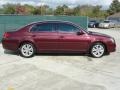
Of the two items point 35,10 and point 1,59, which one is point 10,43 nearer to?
point 1,59

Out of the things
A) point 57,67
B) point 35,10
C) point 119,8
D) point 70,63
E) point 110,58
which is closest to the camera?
point 57,67

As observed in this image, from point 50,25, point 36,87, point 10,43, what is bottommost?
point 36,87

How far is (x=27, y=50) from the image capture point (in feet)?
38.5

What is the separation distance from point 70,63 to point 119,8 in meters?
83.1

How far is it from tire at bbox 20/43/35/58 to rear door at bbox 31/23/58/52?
11.3 inches

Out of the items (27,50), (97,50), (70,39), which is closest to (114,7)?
(97,50)

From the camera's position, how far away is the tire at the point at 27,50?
38.4 feet

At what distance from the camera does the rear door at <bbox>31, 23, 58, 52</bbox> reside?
463 inches

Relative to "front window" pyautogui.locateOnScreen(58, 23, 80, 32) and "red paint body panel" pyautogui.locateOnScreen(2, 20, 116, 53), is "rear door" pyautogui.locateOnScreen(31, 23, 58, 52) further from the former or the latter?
"front window" pyautogui.locateOnScreen(58, 23, 80, 32)

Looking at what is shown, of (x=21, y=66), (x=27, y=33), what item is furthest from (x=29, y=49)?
(x=21, y=66)

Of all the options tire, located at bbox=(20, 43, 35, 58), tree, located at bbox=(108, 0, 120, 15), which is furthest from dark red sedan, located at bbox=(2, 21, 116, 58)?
tree, located at bbox=(108, 0, 120, 15)

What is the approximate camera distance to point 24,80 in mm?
8203

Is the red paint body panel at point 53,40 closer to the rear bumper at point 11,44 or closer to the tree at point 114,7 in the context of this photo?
the rear bumper at point 11,44

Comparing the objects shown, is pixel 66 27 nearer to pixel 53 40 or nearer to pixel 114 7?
pixel 53 40
